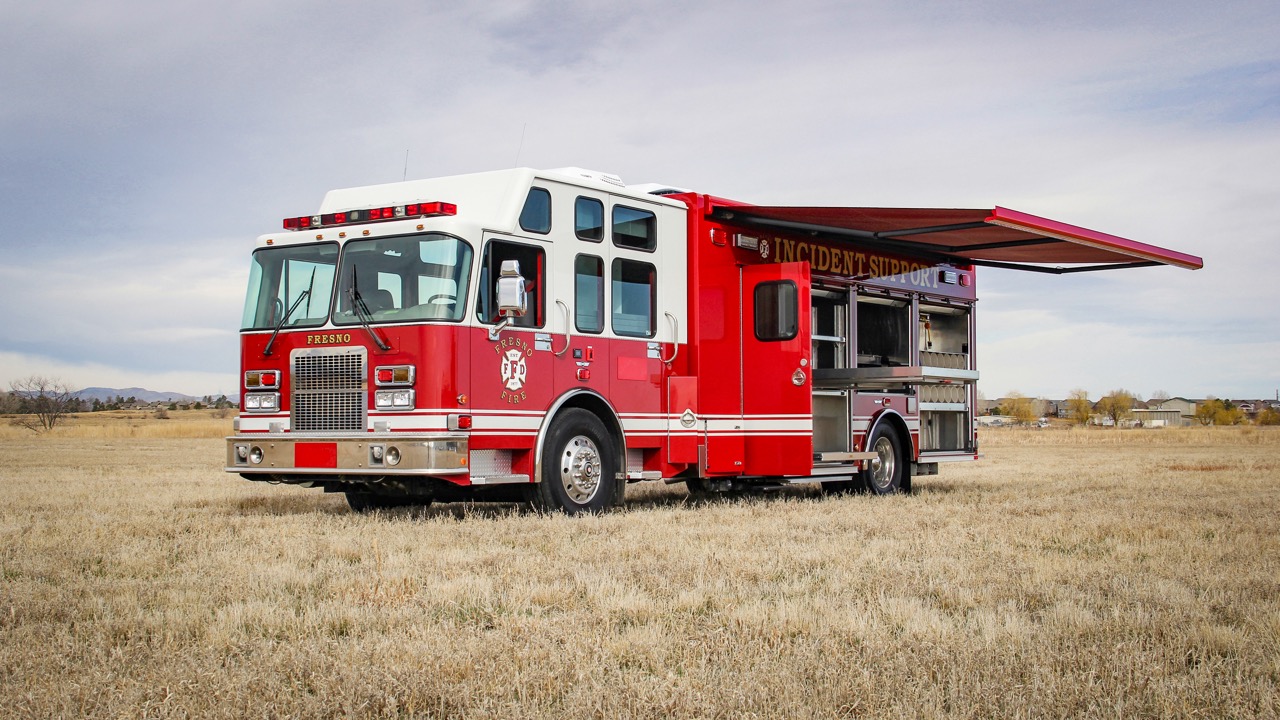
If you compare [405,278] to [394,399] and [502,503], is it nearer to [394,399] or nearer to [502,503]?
[394,399]

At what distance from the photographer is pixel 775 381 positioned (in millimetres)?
12734

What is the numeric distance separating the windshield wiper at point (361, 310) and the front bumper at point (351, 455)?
775 mm

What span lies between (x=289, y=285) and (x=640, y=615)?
20.5 ft

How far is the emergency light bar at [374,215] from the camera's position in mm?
10422

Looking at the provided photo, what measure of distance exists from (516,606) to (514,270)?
14.7 feet

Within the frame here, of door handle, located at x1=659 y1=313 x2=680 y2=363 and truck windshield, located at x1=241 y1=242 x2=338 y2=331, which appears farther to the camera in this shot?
door handle, located at x1=659 y1=313 x2=680 y2=363

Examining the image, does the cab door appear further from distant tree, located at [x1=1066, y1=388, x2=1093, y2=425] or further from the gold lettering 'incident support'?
distant tree, located at [x1=1066, y1=388, x2=1093, y2=425]

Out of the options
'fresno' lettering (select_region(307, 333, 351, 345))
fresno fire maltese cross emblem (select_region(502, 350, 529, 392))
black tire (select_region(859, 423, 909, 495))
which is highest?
'fresno' lettering (select_region(307, 333, 351, 345))

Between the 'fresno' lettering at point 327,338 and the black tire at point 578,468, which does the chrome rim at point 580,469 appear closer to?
the black tire at point 578,468

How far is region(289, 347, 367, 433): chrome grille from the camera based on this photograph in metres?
10.3

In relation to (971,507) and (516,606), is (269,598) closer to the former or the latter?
(516,606)

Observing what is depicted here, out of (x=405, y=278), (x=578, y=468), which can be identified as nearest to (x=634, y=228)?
(x=578, y=468)

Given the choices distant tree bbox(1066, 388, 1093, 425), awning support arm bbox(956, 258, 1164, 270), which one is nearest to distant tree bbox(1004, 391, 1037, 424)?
distant tree bbox(1066, 388, 1093, 425)

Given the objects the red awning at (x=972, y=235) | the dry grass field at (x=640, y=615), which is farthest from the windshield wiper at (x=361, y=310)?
the red awning at (x=972, y=235)
